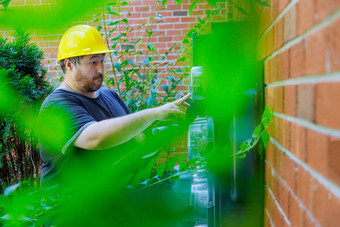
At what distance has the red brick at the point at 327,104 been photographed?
0.47 m

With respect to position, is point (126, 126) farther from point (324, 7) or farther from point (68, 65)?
point (324, 7)

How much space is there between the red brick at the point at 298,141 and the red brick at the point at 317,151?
4 centimetres

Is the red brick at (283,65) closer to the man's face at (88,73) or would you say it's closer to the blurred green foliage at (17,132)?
the man's face at (88,73)

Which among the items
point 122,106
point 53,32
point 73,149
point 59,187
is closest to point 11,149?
point 122,106

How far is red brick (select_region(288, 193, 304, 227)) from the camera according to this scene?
2.28 ft

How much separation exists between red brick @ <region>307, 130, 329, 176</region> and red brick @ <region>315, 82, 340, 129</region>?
0.03 meters

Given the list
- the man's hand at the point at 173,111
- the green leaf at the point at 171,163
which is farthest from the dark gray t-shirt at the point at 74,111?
the green leaf at the point at 171,163

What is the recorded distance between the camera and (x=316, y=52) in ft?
1.86

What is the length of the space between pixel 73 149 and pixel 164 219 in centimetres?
119

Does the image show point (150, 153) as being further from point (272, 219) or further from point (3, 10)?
point (272, 219)

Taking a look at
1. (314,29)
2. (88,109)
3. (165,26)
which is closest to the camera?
(314,29)

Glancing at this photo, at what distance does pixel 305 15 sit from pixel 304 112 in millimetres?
186

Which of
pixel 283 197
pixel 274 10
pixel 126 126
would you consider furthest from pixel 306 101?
pixel 126 126

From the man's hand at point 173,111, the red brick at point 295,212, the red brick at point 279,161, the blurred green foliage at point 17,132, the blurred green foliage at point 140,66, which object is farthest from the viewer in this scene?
the blurred green foliage at point 140,66
